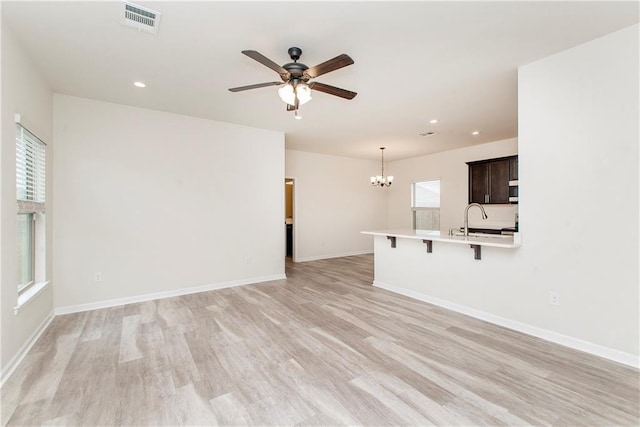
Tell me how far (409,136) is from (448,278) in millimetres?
3118

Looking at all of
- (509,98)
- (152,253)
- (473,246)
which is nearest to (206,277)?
(152,253)

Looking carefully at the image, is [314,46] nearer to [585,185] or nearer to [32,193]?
[585,185]

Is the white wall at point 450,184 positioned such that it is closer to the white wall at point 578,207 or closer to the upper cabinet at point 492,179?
the upper cabinet at point 492,179

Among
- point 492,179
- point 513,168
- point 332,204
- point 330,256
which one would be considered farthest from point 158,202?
point 513,168

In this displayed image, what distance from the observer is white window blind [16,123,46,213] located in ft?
8.66

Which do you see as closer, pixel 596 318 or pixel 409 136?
pixel 596 318

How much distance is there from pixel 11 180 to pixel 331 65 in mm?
2783

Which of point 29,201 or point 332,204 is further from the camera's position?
point 332,204

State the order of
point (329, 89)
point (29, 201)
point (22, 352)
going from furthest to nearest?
point (29, 201), point (329, 89), point (22, 352)

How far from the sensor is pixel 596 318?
2514mm

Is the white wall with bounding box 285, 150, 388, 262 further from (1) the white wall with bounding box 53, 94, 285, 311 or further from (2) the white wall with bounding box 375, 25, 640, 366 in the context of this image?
(2) the white wall with bounding box 375, 25, 640, 366

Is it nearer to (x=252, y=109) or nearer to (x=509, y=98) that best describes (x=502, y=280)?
(x=509, y=98)

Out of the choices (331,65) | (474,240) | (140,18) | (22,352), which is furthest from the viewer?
(474,240)

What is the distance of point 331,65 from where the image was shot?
7.63ft
